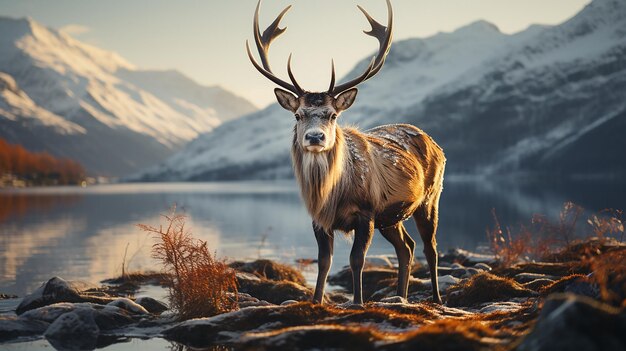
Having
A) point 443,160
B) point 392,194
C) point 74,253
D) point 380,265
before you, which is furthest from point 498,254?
point 74,253

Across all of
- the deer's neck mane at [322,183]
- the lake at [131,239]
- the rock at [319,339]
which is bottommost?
the lake at [131,239]

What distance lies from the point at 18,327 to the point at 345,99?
22.3 feet

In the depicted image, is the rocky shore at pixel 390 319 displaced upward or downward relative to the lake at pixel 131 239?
upward

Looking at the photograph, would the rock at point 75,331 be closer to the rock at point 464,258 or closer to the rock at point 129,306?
the rock at point 129,306

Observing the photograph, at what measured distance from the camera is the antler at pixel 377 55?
12.8 metres

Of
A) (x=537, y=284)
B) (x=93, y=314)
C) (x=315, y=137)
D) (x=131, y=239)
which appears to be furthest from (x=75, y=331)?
(x=131, y=239)

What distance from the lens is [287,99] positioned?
1264cm

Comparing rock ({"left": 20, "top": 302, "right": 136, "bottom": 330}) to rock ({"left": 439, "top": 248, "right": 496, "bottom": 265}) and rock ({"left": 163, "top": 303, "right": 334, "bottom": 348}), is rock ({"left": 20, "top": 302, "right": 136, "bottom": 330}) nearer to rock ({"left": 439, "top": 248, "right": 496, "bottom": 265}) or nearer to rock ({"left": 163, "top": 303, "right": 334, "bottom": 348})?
rock ({"left": 163, "top": 303, "right": 334, "bottom": 348})

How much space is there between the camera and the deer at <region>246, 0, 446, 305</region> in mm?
12227

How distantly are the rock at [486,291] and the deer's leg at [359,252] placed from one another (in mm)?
2820

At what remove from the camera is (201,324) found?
35.9ft

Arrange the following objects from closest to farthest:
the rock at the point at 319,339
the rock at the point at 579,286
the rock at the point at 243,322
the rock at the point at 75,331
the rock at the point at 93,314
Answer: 1. the rock at the point at 319,339
2. the rock at the point at 579,286
3. the rock at the point at 243,322
4. the rock at the point at 75,331
5. the rock at the point at 93,314

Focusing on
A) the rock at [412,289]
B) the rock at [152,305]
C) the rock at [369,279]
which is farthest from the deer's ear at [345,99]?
the rock at [369,279]

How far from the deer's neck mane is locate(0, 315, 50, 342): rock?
5010mm
